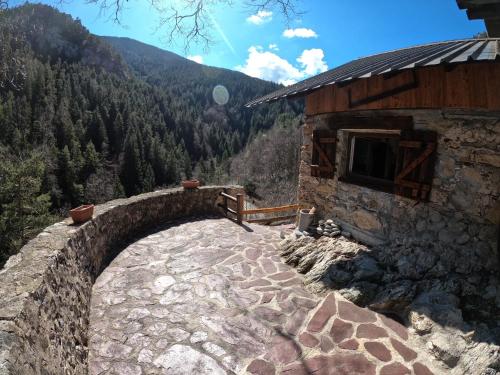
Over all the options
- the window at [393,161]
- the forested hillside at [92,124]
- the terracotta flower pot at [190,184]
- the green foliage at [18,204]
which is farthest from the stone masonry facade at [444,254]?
the green foliage at [18,204]

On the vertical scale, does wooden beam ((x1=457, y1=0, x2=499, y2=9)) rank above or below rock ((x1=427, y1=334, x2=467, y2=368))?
above

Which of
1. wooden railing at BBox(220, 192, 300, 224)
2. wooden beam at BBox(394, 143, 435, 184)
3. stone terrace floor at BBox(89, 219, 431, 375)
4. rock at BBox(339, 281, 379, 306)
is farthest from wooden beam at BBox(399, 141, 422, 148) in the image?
wooden railing at BBox(220, 192, 300, 224)

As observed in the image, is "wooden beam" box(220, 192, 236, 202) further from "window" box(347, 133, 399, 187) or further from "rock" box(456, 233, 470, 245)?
"rock" box(456, 233, 470, 245)

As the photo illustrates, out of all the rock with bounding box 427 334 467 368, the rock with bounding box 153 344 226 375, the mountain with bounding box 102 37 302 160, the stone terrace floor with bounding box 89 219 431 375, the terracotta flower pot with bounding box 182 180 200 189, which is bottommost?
the rock with bounding box 153 344 226 375

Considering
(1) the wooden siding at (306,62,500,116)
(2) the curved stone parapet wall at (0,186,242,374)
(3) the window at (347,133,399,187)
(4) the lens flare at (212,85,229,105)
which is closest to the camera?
(2) the curved stone parapet wall at (0,186,242,374)

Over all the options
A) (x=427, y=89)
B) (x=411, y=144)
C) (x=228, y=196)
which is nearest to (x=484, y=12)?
(x=427, y=89)

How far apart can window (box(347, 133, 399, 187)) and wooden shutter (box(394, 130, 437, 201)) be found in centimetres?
42

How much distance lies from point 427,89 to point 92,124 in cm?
7156

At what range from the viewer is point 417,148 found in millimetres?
4449

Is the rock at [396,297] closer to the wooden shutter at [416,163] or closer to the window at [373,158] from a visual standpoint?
the wooden shutter at [416,163]

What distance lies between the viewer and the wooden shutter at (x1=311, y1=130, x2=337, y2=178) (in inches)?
234

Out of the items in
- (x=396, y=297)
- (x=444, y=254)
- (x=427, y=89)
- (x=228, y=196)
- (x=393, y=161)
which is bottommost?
(x=396, y=297)

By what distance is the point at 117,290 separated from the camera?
4.66m

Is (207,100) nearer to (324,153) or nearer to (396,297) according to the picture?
(324,153)
